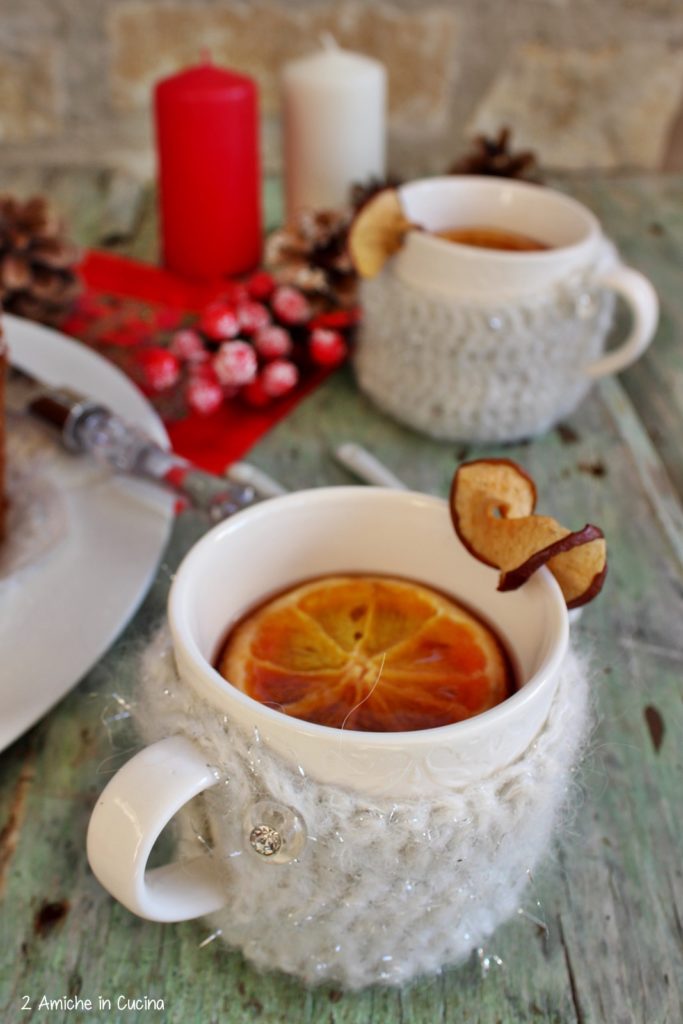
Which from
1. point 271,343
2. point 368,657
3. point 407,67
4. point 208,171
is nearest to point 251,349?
point 271,343

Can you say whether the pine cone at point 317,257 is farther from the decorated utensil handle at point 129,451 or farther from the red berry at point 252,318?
the decorated utensil handle at point 129,451

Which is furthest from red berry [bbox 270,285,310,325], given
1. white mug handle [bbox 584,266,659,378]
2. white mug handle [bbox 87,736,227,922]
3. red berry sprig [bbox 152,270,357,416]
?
white mug handle [bbox 87,736,227,922]

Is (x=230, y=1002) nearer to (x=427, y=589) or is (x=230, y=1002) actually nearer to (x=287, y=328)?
(x=427, y=589)

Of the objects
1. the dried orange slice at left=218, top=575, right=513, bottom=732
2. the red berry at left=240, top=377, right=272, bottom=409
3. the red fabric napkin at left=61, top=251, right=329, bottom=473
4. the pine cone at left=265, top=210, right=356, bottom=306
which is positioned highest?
the dried orange slice at left=218, top=575, right=513, bottom=732

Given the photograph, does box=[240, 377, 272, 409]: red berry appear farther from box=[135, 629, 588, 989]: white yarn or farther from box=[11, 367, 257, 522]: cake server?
box=[135, 629, 588, 989]: white yarn

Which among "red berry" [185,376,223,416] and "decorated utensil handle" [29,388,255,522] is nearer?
"decorated utensil handle" [29,388,255,522]

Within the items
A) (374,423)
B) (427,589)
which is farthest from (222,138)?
(427,589)

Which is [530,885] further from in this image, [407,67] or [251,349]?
[407,67]
